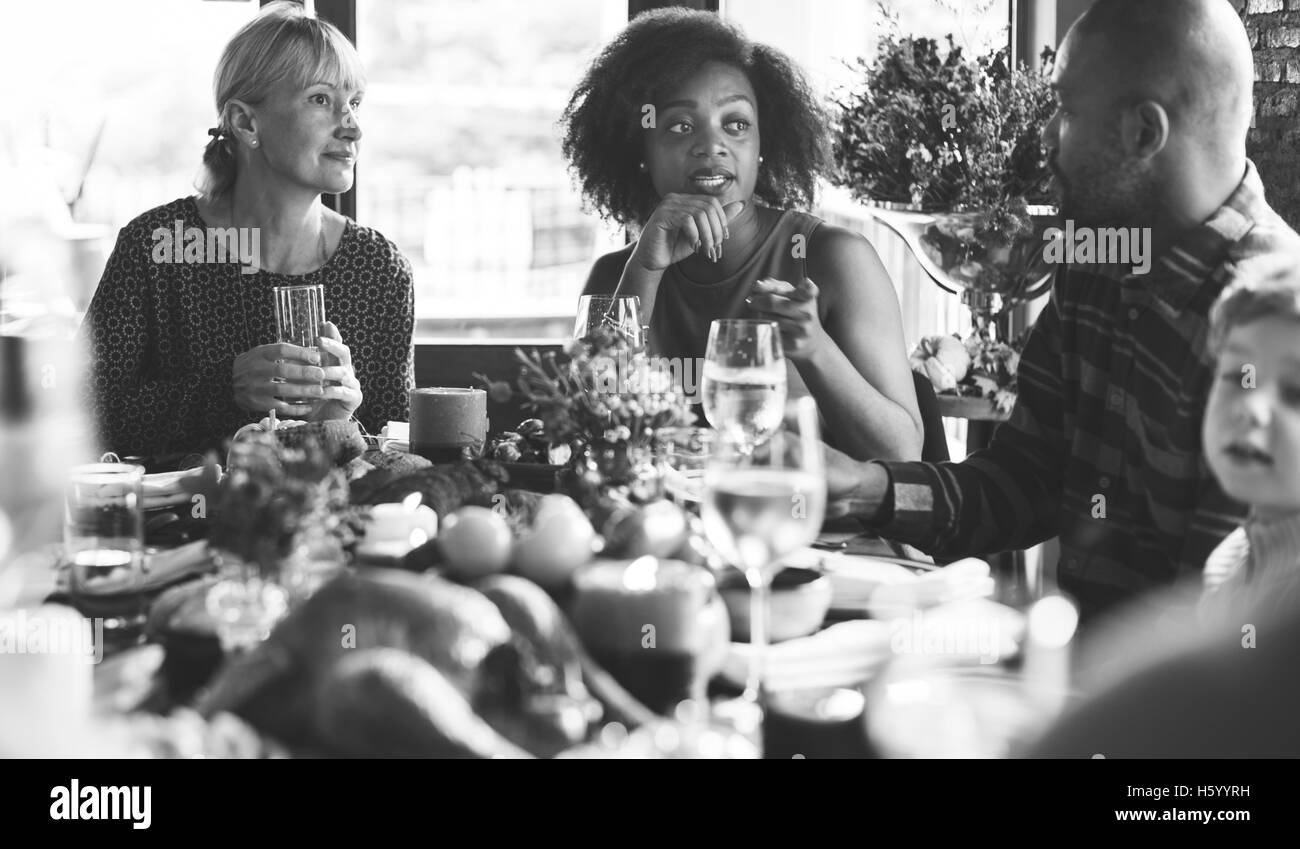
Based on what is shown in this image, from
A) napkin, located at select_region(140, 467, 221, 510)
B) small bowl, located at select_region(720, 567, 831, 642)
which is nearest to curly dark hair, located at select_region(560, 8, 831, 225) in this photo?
napkin, located at select_region(140, 467, 221, 510)

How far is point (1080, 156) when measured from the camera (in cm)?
184

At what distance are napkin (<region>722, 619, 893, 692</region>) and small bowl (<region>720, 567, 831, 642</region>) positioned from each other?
33 millimetres

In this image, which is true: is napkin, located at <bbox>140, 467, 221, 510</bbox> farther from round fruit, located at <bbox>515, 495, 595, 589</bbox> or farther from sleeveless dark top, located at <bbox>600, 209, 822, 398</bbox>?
sleeveless dark top, located at <bbox>600, 209, 822, 398</bbox>

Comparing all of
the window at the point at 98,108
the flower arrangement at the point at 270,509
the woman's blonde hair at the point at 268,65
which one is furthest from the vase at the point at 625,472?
the window at the point at 98,108

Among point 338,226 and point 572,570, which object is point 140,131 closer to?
point 338,226

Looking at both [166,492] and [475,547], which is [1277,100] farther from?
[475,547]

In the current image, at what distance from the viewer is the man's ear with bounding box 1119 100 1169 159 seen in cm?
169

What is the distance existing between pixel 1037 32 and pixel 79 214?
125 inches

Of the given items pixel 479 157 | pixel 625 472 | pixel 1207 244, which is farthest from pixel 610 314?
pixel 479 157

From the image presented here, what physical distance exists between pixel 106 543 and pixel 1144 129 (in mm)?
1346

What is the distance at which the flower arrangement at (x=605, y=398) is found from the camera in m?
1.45

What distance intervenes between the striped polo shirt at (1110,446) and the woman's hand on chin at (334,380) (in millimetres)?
932

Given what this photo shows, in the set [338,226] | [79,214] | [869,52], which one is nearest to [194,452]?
[338,226]

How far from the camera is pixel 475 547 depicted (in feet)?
3.44
